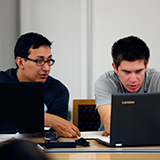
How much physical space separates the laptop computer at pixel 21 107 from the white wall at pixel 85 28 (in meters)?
1.77

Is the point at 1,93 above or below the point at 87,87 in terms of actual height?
above

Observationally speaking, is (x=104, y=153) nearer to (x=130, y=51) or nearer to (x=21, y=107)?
(x=21, y=107)

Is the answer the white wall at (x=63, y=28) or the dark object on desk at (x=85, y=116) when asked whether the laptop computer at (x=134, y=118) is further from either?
the white wall at (x=63, y=28)

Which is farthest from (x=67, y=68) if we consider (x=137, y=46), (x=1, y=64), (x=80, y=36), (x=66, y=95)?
(x=137, y=46)

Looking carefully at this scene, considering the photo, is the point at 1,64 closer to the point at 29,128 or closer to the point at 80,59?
the point at 80,59

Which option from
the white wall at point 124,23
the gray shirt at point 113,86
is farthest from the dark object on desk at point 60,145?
the white wall at point 124,23

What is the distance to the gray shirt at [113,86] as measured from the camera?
66.7 inches

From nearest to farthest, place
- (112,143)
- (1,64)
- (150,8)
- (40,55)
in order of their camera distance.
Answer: (112,143) → (40,55) → (1,64) → (150,8)

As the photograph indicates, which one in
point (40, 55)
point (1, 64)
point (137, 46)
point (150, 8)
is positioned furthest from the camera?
point (150, 8)

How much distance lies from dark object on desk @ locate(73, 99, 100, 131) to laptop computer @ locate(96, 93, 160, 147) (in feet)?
2.49

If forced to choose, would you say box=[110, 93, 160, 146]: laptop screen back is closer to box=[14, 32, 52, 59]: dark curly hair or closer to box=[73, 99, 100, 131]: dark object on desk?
box=[73, 99, 100, 131]: dark object on desk

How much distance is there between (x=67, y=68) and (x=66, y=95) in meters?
1.09

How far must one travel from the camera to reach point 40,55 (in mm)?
1812

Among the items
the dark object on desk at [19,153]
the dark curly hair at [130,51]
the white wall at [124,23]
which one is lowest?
the dark object on desk at [19,153]
